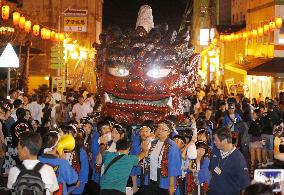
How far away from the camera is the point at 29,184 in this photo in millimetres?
6262

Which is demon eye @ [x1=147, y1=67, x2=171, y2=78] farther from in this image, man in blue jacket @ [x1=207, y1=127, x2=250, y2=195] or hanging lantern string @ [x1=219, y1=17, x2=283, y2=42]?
hanging lantern string @ [x1=219, y1=17, x2=283, y2=42]

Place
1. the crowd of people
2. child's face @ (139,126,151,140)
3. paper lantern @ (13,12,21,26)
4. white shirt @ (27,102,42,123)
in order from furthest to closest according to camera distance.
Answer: paper lantern @ (13,12,21,26)
white shirt @ (27,102,42,123)
child's face @ (139,126,151,140)
the crowd of people

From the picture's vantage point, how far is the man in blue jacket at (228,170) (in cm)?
792

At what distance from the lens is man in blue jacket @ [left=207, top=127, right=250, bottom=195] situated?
312 inches

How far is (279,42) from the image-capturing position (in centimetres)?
3262

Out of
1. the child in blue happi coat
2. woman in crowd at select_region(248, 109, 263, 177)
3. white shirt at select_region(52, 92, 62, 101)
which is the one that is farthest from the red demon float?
the child in blue happi coat

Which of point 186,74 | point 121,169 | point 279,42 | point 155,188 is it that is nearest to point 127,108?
point 186,74

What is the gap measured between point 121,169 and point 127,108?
7.70 m

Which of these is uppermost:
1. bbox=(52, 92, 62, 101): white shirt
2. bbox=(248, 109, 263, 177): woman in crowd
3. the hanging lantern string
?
the hanging lantern string

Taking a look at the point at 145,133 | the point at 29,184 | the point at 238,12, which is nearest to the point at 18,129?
the point at 145,133

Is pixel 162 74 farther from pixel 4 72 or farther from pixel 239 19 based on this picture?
pixel 239 19

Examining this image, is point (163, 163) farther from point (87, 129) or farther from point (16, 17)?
point (16, 17)

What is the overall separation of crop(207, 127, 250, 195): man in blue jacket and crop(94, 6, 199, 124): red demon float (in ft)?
25.7

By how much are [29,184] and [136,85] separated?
9746 mm
